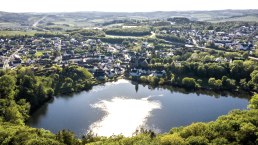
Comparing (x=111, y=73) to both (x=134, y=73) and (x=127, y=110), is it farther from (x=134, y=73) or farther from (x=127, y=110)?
(x=127, y=110)

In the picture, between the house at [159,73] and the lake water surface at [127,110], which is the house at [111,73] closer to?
the lake water surface at [127,110]

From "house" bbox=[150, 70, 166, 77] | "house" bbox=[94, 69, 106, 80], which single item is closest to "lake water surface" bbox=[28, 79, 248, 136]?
"house" bbox=[94, 69, 106, 80]

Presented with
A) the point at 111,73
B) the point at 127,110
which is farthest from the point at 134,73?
the point at 127,110

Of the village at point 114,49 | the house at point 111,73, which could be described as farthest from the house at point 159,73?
the house at point 111,73

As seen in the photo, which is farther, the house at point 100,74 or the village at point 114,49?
the village at point 114,49

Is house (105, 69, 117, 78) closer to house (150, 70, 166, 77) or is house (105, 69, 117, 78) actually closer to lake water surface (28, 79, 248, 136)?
lake water surface (28, 79, 248, 136)

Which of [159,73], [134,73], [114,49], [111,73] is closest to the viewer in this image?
[159,73]

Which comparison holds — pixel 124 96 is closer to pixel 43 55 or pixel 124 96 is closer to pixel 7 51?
pixel 43 55

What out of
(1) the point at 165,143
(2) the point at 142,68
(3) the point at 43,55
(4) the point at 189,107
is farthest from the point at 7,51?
(1) the point at 165,143
